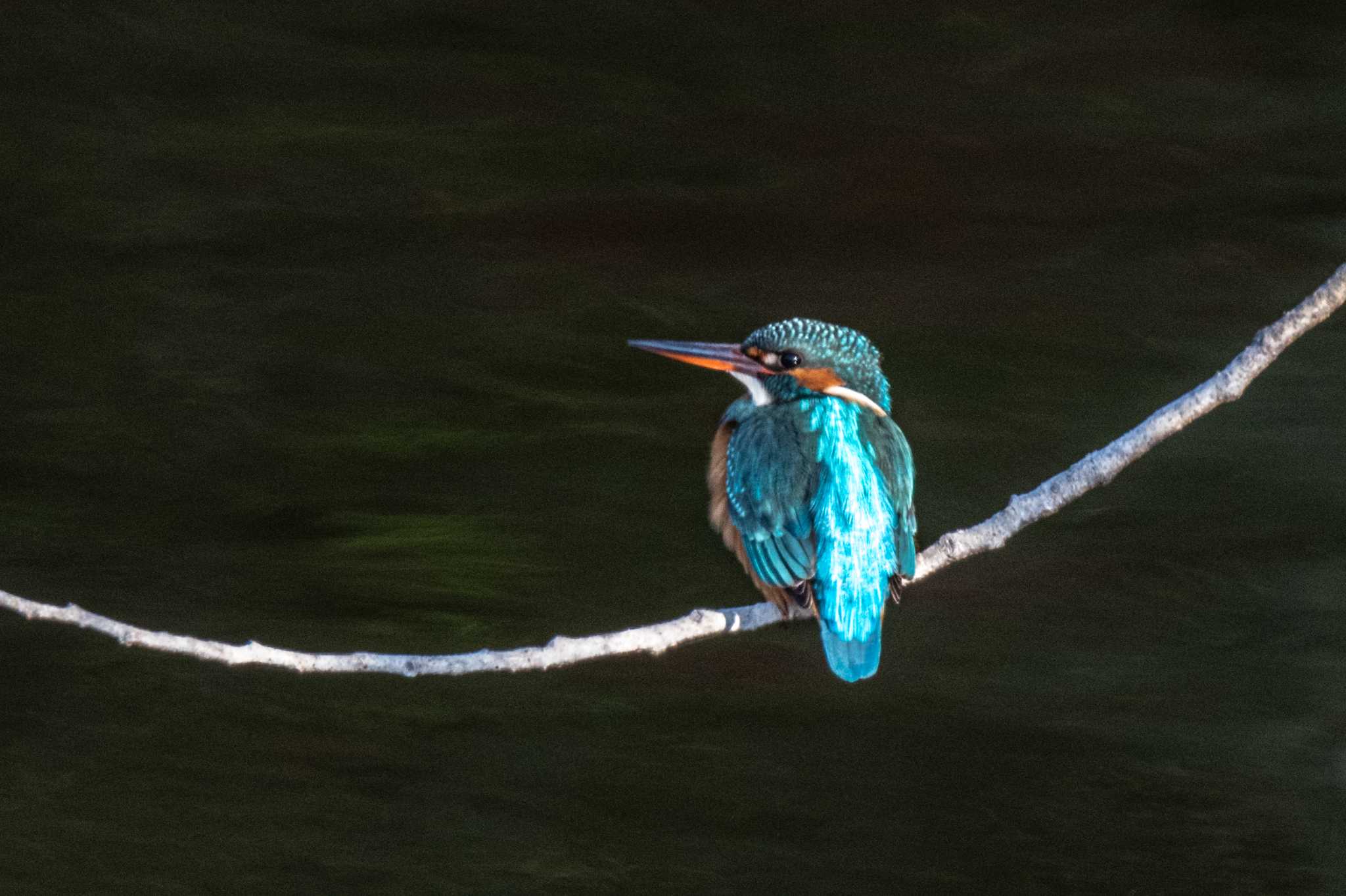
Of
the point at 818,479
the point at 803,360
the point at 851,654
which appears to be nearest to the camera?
the point at 851,654

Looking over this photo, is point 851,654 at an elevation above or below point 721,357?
below

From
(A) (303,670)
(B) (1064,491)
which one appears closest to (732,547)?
(B) (1064,491)

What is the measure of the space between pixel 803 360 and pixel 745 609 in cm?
40

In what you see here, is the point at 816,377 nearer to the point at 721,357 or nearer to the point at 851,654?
the point at 721,357

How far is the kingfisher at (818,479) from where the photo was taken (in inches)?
62.4

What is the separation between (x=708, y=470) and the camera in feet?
6.27

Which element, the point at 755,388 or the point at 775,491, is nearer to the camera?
the point at 775,491

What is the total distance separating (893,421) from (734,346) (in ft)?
0.82

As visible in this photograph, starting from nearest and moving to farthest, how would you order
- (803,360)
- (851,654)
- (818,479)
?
(851,654)
(818,479)
(803,360)

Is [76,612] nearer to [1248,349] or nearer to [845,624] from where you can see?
[845,624]

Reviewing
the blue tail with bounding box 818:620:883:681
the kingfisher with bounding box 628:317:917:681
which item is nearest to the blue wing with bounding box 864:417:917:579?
the kingfisher with bounding box 628:317:917:681

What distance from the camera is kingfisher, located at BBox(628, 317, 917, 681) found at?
1586 mm

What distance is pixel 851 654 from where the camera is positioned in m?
1.54

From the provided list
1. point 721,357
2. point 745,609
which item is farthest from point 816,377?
point 745,609
